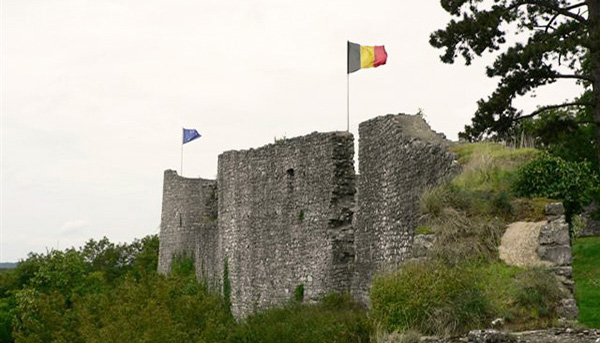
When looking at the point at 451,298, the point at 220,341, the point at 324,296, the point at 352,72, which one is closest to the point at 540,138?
the point at 352,72

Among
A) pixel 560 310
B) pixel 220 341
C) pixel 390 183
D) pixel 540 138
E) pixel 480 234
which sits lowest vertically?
pixel 220 341

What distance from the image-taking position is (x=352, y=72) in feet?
72.7

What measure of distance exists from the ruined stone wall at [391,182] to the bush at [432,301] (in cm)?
358

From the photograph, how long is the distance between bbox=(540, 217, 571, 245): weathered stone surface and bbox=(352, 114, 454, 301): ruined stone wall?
341cm

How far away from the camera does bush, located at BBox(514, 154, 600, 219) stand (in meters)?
13.0

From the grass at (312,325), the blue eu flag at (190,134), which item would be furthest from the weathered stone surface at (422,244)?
the blue eu flag at (190,134)

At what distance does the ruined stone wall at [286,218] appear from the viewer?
20.9m

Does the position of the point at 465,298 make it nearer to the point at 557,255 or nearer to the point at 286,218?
the point at 557,255

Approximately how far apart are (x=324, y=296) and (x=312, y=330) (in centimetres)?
649

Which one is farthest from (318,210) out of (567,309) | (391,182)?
(567,309)

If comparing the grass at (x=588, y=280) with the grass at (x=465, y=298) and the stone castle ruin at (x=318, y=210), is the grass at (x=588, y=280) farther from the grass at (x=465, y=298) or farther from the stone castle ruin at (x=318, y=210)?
the stone castle ruin at (x=318, y=210)

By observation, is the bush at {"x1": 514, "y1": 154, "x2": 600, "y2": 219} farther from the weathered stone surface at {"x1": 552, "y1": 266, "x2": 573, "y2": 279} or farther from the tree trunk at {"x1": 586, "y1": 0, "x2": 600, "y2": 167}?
the tree trunk at {"x1": 586, "y1": 0, "x2": 600, "y2": 167}

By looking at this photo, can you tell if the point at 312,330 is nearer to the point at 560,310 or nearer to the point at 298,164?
the point at 560,310

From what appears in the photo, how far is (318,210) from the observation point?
2150 cm
